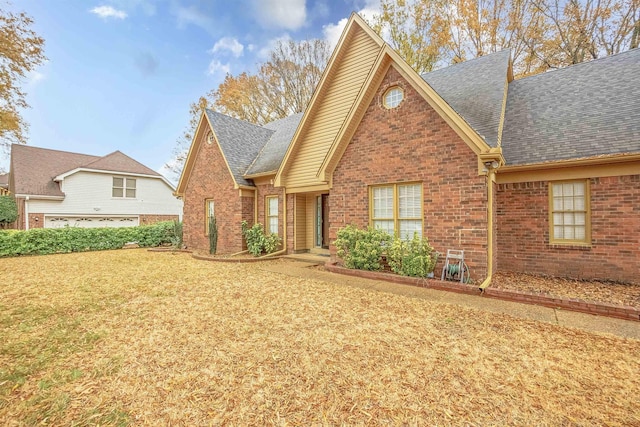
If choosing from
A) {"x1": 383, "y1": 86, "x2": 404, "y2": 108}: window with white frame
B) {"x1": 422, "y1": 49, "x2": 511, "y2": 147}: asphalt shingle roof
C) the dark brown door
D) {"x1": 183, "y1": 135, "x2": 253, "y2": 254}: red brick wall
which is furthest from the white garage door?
{"x1": 422, "y1": 49, "x2": 511, "y2": 147}: asphalt shingle roof

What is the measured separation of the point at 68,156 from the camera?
21.5 meters

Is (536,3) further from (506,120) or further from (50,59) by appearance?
(50,59)

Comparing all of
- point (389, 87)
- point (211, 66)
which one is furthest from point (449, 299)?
point (211, 66)

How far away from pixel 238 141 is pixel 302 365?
12.2 m

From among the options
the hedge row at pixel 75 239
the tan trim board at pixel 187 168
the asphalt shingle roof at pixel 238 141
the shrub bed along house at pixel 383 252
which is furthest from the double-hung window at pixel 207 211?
the shrub bed along house at pixel 383 252

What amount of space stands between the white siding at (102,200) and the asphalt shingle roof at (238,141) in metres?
11.6

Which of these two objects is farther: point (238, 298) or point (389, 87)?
point (389, 87)

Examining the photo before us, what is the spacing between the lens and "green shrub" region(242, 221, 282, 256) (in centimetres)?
1151

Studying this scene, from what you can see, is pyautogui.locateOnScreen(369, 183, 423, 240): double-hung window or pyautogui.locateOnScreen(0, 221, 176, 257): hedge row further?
pyautogui.locateOnScreen(0, 221, 176, 257): hedge row

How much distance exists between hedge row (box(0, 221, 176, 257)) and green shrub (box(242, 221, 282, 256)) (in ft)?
19.9

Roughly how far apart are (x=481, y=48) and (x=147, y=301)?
21115mm

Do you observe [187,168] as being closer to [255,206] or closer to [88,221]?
[255,206]

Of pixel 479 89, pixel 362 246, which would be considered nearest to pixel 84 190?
pixel 362 246

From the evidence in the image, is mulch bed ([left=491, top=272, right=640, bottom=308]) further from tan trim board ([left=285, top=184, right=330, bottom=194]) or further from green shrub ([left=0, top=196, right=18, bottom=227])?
green shrub ([left=0, top=196, right=18, bottom=227])
